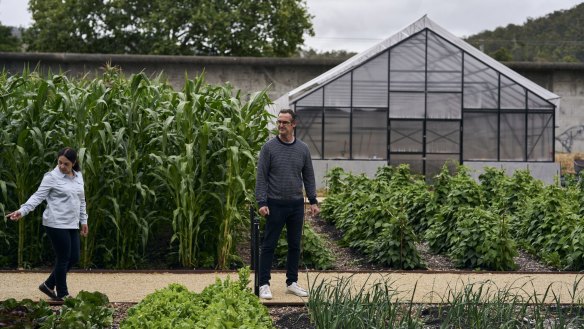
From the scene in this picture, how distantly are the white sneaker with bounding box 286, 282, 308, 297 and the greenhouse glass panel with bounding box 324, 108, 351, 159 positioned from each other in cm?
1776

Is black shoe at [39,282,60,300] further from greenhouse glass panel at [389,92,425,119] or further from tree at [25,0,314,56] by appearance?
tree at [25,0,314,56]

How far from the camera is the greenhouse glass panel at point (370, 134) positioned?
27297mm

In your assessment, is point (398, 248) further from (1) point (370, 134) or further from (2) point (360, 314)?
(1) point (370, 134)

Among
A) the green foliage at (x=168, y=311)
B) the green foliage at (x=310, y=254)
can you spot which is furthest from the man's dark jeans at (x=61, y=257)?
the green foliage at (x=310, y=254)

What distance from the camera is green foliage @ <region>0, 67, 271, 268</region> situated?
36.9 feet

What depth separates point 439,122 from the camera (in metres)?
27.5

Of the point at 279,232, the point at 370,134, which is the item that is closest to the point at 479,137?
the point at 370,134

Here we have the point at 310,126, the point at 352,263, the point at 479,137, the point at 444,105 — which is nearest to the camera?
the point at 352,263

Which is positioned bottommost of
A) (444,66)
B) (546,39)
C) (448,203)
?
(448,203)

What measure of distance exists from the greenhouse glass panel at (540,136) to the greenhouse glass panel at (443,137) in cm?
196

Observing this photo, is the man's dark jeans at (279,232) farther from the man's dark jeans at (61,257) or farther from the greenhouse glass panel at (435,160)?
the greenhouse glass panel at (435,160)

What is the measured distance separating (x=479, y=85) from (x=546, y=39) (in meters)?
51.4

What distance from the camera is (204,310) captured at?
268 inches

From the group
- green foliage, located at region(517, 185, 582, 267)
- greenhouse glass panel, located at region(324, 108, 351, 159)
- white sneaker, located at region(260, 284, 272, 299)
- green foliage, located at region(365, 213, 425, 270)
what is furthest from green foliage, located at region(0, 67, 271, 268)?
greenhouse glass panel, located at region(324, 108, 351, 159)
